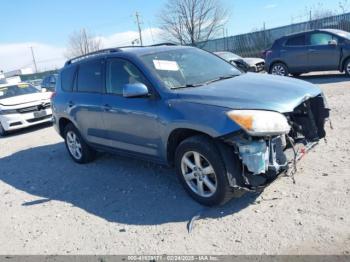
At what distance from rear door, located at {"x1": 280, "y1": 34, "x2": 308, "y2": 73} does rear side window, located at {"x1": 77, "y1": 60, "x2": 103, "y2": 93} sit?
9322 millimetres

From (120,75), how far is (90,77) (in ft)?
3.09

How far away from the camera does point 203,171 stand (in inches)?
169

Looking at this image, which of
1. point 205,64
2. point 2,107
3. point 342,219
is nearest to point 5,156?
point 2,107

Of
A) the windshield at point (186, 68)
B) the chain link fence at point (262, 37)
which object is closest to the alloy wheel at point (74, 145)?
the windshield at point (186, 68)

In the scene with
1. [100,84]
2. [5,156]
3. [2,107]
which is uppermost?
[100,84]

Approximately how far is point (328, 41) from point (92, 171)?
31.9 feet

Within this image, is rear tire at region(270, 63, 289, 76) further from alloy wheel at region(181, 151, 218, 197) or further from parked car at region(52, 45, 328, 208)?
alloy wheel at region(181, 151, 218, 197)

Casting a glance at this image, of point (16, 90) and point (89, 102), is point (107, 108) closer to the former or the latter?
point (89, 102)

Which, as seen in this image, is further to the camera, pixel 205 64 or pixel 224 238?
pixel 205 64

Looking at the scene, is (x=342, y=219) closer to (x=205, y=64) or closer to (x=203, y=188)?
(x=203, y=188)

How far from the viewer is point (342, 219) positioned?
373 centimetres

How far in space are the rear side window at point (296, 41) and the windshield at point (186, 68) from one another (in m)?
8.95

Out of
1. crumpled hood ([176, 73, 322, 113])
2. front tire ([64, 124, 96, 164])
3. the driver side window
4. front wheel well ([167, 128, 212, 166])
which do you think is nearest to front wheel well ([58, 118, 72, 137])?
front tire ([64, 124, 96, 164])

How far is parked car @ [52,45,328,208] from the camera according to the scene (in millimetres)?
3971
